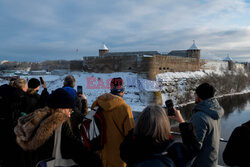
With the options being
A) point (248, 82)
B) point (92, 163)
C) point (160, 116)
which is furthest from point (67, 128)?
point (248, 82)

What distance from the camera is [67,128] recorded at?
1511 millimetres

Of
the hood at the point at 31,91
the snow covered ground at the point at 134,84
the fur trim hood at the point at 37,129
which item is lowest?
the snow covered ground at the point at 134,84

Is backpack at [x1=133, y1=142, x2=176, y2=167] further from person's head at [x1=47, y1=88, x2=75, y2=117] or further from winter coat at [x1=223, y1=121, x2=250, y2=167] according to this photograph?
person's head at [x1=47, y1=88, x2=75, y2=117]

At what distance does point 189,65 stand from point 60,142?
27048 mm

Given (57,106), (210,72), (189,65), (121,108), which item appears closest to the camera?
(57,106)

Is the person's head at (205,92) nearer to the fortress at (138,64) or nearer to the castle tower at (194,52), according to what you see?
the fortress at (138,64)

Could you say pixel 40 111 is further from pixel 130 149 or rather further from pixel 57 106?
pixel 130 149

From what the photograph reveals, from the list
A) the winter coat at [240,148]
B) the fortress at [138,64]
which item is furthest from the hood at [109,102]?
the fortress at [138,64]

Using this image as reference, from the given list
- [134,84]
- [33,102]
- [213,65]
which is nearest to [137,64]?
[134,84]

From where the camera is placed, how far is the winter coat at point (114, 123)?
197 cm

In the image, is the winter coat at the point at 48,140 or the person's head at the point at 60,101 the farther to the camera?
the person's head at the point at 60,101

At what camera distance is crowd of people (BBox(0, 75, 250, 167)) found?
50.2 inches

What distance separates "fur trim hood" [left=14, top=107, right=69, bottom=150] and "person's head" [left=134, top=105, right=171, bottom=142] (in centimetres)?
65

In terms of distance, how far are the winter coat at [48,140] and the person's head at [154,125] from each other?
19.4 inches
